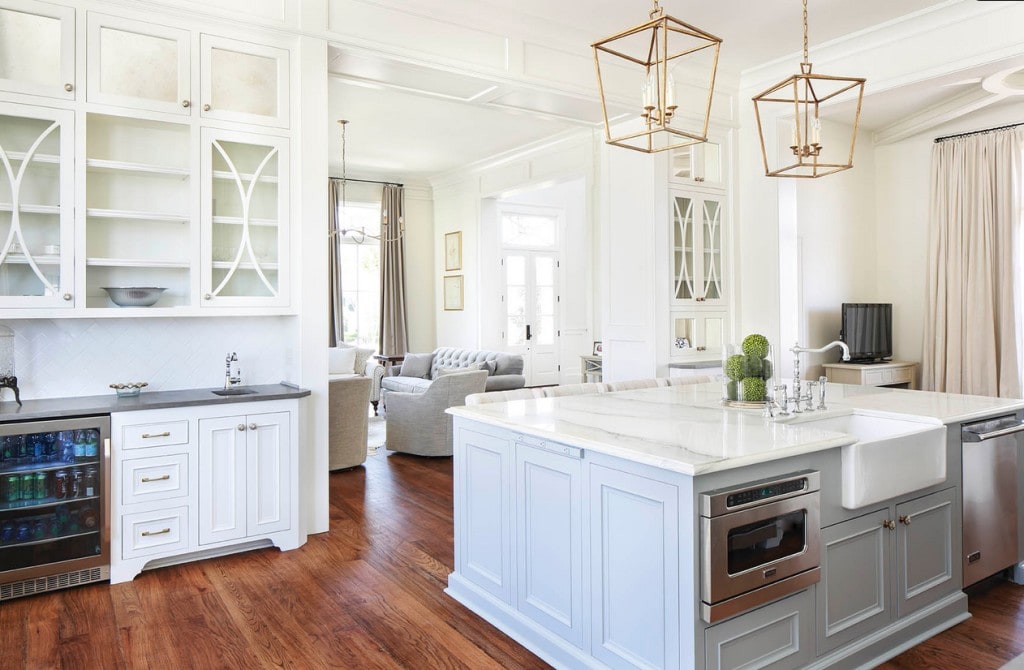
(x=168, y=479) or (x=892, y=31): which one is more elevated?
(x=892, y=31)

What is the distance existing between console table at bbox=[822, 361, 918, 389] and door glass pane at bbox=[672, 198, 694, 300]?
157 cm

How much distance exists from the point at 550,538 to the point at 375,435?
499 centimetres

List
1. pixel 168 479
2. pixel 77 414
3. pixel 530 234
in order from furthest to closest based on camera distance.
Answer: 1. pixel 530 234
2. pixel 168 479
3. pixel 77 414

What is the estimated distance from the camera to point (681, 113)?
557 centimetres

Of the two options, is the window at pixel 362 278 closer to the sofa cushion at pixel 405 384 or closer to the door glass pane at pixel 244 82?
the sofa cushion at pixel 405 384

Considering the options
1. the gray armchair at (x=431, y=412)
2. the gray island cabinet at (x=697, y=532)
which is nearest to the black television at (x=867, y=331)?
the gray island cabinet at (x=697, y=532)

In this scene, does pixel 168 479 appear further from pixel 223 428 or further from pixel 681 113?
pixel 681 113

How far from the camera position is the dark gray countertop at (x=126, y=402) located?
10.4ft

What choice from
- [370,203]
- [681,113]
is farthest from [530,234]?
[681,113]

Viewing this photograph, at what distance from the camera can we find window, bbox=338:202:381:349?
9.88m

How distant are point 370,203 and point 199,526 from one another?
700cm

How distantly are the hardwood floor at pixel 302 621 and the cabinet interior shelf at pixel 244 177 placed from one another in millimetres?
2093

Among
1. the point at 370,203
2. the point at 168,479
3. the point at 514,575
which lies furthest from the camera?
the point at 370,203

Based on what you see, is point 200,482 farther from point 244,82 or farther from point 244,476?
point 244,82
